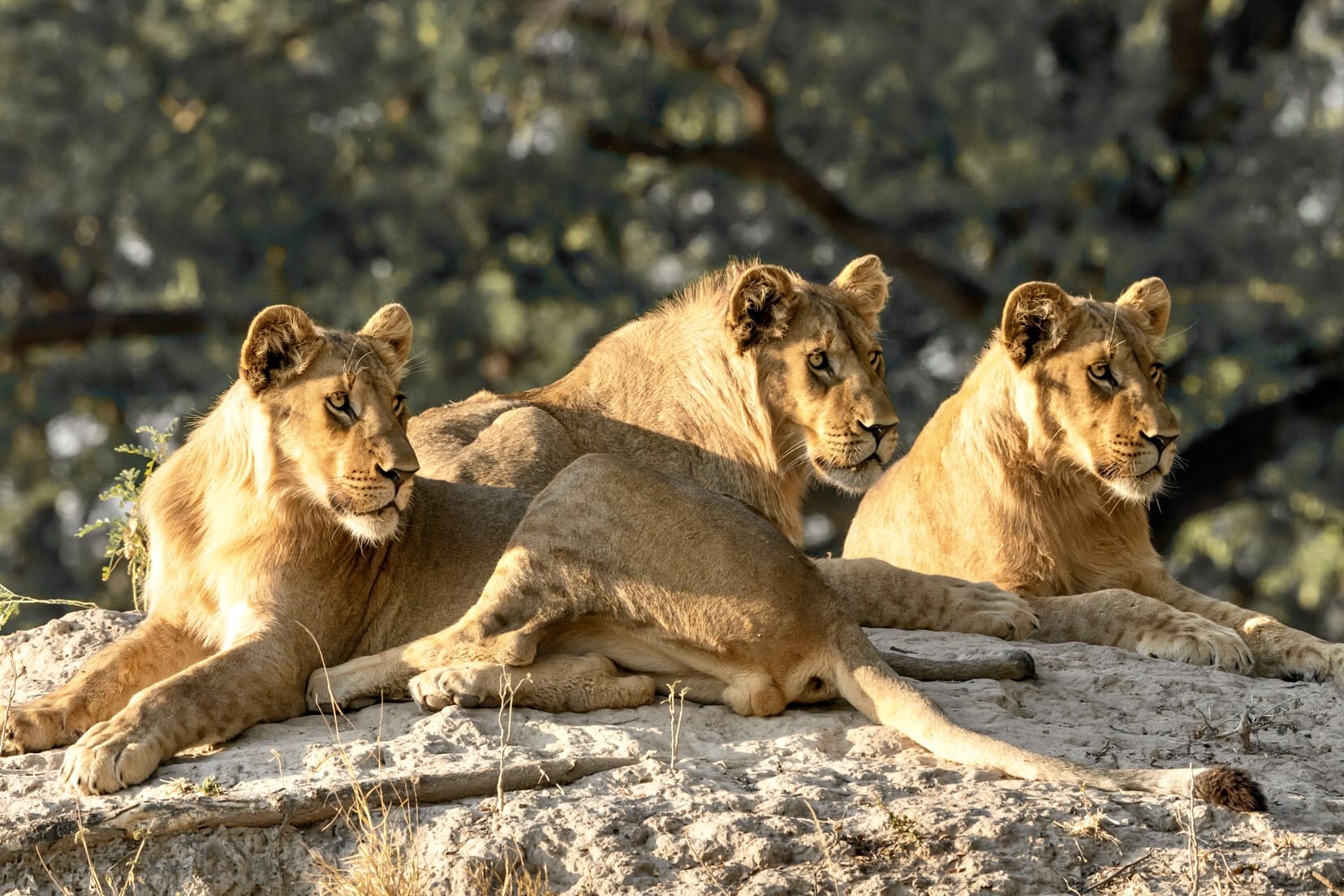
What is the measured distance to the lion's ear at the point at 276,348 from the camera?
5.16m

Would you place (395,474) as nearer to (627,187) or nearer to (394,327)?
(394,327)

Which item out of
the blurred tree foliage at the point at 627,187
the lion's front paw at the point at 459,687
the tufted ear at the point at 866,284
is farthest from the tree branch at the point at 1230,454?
the lion's front paw at the point at 459,687

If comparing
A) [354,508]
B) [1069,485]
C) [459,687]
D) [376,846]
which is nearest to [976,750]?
[459,687]

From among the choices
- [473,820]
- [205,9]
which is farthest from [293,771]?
[205,9]

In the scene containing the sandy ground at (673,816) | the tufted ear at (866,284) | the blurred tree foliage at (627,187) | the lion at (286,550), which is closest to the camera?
the sandy ground at (673,816)

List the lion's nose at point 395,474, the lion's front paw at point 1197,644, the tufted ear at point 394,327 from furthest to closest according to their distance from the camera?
the lion's front paw at point 1197,644, the tufted ear at point 394,327, the lion's nose at point 395,474

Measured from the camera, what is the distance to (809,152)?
57.0 feet

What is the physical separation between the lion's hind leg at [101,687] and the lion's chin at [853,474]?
2.11 metres

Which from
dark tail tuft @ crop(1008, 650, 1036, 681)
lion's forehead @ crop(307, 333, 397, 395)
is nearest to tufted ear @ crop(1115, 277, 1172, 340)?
dark tail tuft @ crop(1008, 650, 1036, 681)

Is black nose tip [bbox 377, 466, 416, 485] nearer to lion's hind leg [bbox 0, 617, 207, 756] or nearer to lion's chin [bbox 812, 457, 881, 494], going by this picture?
lion's hind leg [bbox 0, 617, 207, 756]

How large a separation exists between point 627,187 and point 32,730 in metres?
13.3

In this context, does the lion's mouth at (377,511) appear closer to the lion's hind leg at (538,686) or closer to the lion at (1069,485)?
the lion's hind leg at (538,686)

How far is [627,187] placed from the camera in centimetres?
1781

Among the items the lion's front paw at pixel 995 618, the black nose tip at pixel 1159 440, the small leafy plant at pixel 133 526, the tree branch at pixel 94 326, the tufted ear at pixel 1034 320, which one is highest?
the tree branch at pixel 94 326
